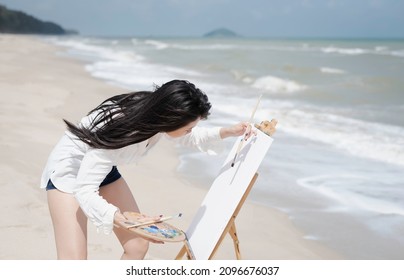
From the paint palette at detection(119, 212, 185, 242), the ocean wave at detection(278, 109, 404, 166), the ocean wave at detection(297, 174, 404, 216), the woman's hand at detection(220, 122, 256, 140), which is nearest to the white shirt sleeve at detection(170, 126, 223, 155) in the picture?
the woman's hand at detection(220, 122, 256, 140)

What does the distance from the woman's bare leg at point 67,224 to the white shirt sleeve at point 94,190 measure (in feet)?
0.66

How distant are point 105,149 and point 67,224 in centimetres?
47

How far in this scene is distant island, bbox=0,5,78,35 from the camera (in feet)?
353

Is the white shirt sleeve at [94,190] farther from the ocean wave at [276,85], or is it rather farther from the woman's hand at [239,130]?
the ocean wave at [276,85]

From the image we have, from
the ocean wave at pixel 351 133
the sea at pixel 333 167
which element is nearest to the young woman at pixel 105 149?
the sea at pixel 333 167

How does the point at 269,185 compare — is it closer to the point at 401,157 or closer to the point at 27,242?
the point at 401,157

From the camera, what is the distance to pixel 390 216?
16.4 feet

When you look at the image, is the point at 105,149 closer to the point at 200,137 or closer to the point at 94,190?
the point at 94,190

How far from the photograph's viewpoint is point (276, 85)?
53.7ft

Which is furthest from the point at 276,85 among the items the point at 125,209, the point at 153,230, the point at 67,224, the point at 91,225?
the point at 153,230

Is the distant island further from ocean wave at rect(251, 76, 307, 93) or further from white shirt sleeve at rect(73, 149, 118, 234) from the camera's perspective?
white shirt sleeve at rect(73, 149, 118, 234)

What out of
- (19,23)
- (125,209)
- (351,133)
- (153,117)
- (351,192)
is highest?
(153,117)

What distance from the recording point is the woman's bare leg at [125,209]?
118 inches
